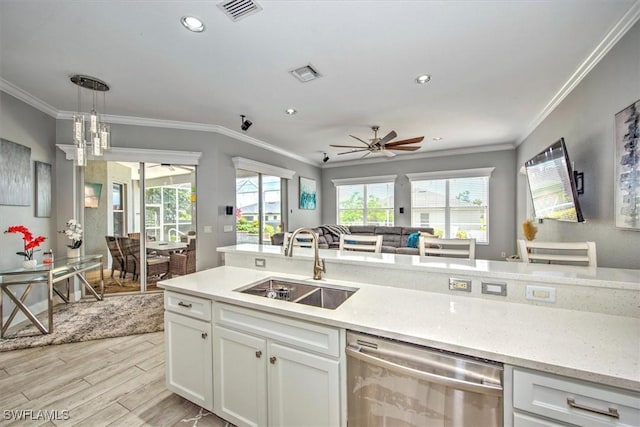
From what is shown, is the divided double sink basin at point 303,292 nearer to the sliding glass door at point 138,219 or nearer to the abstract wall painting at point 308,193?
the sliding glass door at point 138,219

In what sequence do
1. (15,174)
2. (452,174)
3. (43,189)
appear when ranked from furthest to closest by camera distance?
(452,174)
(43,189)
(15,174)

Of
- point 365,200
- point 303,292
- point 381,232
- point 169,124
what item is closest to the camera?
point 303,292

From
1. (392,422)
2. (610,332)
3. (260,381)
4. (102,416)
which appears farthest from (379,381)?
(102,416)

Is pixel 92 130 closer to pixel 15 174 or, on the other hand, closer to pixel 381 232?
pixel 15 174

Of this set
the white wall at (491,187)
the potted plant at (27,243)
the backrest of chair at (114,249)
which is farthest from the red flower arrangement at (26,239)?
the white wall at (491,187)

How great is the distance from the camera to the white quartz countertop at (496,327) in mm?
873

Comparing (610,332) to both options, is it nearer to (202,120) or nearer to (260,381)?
(260,381)

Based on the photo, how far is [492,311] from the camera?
4.27 ft

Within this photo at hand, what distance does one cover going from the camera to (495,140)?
5.67 m

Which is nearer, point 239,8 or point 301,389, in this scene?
point 301,389

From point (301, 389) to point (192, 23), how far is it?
2633 mm

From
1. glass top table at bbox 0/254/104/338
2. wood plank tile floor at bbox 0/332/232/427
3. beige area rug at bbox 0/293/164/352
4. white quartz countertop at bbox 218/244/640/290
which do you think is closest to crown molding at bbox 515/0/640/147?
white quartz countertop at bbox 218/244/640/290

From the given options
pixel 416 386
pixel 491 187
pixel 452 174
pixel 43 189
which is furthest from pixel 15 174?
pixel 491 187

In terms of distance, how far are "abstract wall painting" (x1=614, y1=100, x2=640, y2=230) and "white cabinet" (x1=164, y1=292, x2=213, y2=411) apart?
299cm
